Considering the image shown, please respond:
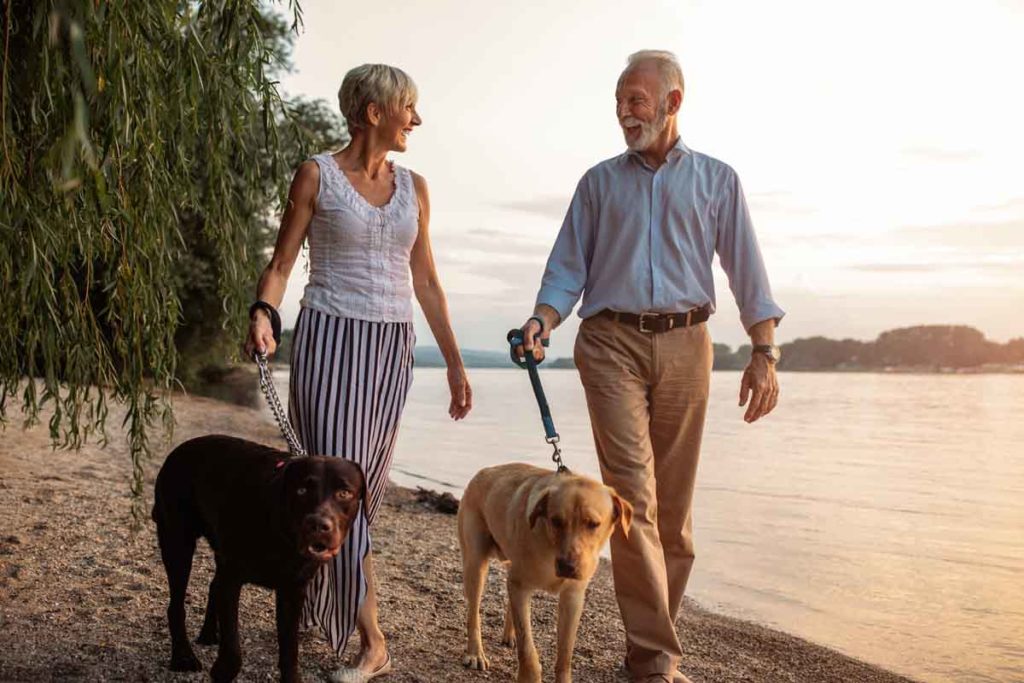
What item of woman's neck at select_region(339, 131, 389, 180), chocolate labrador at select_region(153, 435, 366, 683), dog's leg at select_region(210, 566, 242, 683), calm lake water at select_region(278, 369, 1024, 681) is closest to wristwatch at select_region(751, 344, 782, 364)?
woman's neck at select_region(339, 131, 389, 180)

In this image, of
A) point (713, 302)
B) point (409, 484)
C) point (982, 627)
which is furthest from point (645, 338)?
point (409, 484)

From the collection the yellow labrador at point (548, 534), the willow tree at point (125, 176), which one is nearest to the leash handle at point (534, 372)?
the yellow labrador at point (548, 534)

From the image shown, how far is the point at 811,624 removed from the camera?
815 centimetres

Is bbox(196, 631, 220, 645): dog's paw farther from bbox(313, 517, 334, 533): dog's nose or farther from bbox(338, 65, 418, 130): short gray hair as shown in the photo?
bbox(338, 65, 418, 130): short gray hair

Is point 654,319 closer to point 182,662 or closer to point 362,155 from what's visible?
point 362,155

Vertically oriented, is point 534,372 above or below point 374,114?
below

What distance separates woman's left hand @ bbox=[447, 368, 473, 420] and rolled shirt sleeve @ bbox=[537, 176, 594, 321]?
494mm

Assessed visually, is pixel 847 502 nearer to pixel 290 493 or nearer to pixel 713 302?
pixel 713 302

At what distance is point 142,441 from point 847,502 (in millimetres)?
12045

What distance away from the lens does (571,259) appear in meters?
4.89

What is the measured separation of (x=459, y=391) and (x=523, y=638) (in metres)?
1.13

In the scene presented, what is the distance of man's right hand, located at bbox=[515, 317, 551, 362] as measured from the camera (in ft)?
15.1

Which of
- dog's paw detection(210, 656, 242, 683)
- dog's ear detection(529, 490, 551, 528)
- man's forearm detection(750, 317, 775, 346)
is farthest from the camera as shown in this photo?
man's forearm detection(750, 317, 775, 346)

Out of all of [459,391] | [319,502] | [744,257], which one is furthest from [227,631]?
[744,257]
